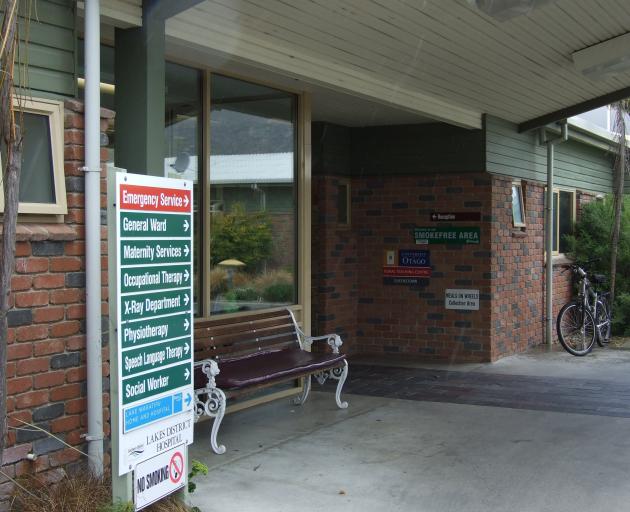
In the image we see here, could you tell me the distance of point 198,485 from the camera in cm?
508

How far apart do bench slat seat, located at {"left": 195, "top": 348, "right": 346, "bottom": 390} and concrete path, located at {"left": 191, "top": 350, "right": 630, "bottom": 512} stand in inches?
18.6

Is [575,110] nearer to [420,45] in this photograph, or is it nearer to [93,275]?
[420,45]

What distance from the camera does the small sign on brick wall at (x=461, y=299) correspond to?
10.1m

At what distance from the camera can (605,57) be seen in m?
8.05

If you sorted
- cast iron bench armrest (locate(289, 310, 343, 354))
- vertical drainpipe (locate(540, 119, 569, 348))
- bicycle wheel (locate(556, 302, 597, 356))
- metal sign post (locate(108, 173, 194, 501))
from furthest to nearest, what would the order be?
vertical drainpipe (locate(540, 119, 569, 348))
bicycle wheel (locate(556, 302, 597, 356))
cast iron bench armrest (locate(289, 310, 343, 354))
metal sign post (locate(108, 173, 194, 501))

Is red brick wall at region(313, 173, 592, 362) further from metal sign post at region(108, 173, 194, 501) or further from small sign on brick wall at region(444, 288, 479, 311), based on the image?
metal sign post at region(108, 173, 194, 501)

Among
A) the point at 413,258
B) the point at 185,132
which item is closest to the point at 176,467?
the point at 185,132

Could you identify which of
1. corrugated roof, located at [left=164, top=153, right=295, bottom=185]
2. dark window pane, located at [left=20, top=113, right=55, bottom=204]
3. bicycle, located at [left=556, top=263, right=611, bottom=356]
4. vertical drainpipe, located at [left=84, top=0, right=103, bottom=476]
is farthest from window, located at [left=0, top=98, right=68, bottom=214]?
bicycle, located at [left=556, top=263, right=611, bottom=356]

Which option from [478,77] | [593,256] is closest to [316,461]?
[478,77]

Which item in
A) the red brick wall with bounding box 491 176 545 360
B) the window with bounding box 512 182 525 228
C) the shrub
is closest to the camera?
the shrub

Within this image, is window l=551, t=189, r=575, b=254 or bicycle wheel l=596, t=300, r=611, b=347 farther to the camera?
window l=551, t=189, r=575, b=254

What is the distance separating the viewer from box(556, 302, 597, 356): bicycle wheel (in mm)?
10859

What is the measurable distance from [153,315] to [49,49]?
5.01ft

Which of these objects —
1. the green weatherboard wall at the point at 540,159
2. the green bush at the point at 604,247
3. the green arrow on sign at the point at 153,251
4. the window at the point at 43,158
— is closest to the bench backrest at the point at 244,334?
Result: the green arrow on sign at the point at 153,251
